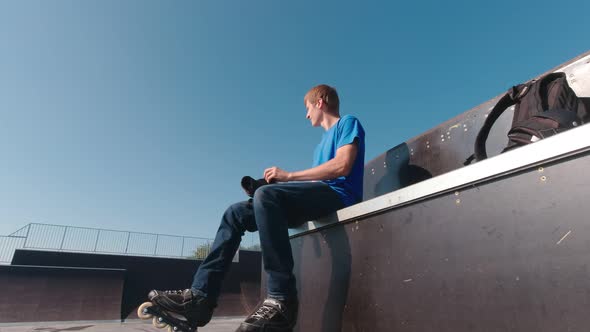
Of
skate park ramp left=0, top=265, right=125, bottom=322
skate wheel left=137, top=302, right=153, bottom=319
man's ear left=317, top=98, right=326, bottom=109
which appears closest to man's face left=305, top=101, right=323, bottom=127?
man's ear left=317, top=98, right=326, bottom=109

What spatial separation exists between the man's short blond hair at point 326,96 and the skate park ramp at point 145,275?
472 inches

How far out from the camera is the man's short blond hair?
185cm

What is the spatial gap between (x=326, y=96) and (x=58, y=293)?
13502 millimetres

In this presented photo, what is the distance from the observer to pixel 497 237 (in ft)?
2.40

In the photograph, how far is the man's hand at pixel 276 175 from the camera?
148cm

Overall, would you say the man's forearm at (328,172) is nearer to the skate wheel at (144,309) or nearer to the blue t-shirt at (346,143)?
the blue t-shirt at (346,143)

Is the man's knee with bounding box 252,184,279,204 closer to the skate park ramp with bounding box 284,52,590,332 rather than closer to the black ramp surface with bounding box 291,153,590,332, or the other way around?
the skate park ramp with bounding box 284,52,590,332

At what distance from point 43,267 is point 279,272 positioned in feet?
49.3

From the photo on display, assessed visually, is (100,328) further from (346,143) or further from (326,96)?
(346,143)

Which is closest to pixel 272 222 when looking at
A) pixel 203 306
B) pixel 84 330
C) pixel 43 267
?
pixel 203 306

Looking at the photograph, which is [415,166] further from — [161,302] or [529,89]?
[161,302]

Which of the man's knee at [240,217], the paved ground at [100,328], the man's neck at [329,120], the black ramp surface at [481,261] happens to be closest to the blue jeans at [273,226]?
the man's knee at [240,217]

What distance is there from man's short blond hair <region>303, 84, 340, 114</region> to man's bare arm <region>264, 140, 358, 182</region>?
1.41 ft

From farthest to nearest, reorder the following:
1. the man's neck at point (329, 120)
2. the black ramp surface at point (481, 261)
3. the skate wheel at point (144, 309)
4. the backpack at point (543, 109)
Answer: the man's neck at point (329, 120), the skate wheel at point (144, 309), the backpack at point (543, 109), the black ramp surface at point (481, 261)
